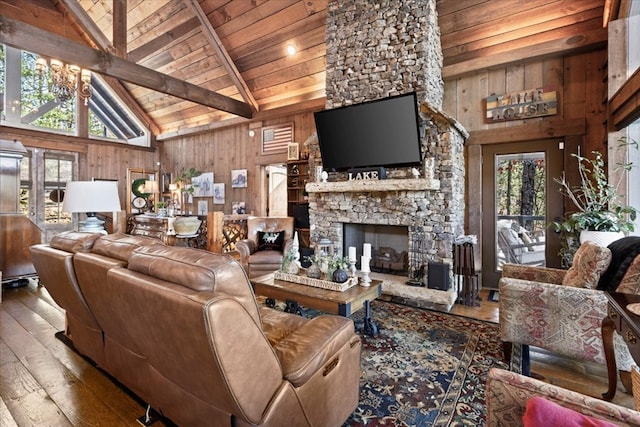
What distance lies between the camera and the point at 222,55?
606cm

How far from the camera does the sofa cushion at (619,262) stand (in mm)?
1940

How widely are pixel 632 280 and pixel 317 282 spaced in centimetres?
207

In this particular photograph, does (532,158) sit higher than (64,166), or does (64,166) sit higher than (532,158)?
(64,166)

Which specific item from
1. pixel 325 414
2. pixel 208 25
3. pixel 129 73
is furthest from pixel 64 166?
pixel 325 414

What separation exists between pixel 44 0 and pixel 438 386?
960 cm

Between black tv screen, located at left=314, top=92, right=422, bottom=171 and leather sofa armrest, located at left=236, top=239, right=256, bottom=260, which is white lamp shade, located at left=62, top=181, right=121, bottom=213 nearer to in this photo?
leather sofa armrest, located at left=236, top=239, right=256, bottom=260

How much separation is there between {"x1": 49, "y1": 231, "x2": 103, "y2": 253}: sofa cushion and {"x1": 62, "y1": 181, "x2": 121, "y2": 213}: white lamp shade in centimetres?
92

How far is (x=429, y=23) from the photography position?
3.86 metres

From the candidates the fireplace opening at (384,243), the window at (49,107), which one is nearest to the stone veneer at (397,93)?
the fireplace opening at (384,243)

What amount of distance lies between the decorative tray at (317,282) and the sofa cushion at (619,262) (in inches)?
68.7

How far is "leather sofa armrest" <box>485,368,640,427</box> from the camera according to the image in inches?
31.4

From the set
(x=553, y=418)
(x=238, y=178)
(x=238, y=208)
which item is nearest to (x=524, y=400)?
(x=553, y=418)

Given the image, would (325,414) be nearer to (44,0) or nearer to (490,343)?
(490,343)

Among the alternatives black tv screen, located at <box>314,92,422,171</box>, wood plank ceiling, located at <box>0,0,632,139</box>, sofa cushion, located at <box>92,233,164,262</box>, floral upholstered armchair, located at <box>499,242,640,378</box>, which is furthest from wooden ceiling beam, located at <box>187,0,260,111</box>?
floral upholstered armchair, located at <box>499,242,640,378</box>
